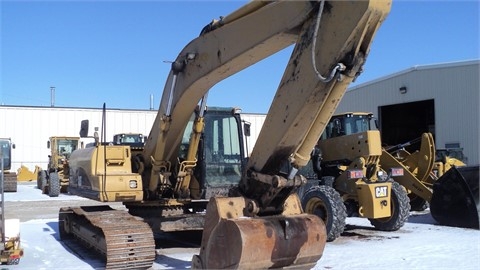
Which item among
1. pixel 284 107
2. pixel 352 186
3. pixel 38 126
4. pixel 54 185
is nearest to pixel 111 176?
pixel 284 107

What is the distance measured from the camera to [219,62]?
6184 millimetres

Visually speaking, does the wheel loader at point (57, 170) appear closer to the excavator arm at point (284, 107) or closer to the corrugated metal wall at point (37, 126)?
the corrugated metal wall at point (37, 126)

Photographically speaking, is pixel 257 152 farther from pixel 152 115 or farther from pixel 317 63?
pixel 152 115

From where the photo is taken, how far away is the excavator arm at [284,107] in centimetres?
461

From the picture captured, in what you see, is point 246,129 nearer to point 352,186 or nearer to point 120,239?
point 120,239

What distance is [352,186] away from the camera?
11.1 metres

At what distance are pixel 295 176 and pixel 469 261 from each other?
167 inches

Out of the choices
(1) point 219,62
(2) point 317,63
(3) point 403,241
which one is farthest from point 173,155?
(3) point 403,241

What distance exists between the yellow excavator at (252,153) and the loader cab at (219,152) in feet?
0.08

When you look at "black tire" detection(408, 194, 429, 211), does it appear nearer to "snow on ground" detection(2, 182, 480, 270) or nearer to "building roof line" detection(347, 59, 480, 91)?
"snow on ground" detection(2, 182, 480, 270)

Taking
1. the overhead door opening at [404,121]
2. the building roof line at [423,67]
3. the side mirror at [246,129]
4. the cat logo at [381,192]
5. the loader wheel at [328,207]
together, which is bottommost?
the loader wheel at [328,207]

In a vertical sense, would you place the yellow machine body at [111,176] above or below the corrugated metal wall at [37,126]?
below

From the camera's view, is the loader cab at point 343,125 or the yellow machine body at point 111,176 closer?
the yellow machine body at point 111,176

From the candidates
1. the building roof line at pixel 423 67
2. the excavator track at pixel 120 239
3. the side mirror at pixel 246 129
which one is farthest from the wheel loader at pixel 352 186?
the building roof line at pixel 423 67
